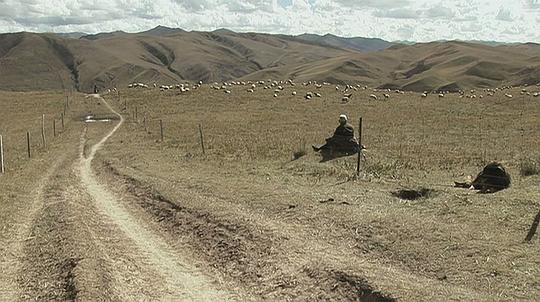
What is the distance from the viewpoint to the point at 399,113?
5422 centimetres

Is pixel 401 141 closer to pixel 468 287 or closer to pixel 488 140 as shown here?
pixel 488 140

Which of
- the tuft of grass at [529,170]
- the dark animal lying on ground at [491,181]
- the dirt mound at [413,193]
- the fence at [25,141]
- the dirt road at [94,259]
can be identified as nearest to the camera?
the dirt road at [94,259]

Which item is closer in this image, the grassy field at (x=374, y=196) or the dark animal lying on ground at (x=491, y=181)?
the grassy field at (x=374, y=196)

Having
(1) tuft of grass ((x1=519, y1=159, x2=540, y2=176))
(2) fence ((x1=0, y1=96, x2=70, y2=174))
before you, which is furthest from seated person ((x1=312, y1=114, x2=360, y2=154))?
(2) fence ((x1=0, y1=96, x2=70, y2=174))

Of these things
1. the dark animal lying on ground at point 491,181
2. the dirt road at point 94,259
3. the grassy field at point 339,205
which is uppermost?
the dark animal lying on ground at point 491,181

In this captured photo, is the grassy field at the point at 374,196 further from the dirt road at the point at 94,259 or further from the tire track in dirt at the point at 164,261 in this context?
the dirt road at the point at 94,259

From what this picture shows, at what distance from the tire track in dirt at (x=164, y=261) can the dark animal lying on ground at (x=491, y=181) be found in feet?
36.4

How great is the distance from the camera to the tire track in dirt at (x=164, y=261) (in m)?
12.6

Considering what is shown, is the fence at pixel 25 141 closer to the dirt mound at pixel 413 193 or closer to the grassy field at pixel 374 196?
the grassy field at pixel 374 196

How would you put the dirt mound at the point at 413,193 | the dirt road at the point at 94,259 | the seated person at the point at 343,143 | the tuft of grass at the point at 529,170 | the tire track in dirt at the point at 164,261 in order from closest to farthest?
the dirt road at the point at 94,259, the tire track in dirt at the point at 164,261, the dirt mound at the point at 413,193, the tuft of grass at the point at 529,170, the seated person at the point at 343,143

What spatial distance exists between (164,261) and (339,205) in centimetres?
594

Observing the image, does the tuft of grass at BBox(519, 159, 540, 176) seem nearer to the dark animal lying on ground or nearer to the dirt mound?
the dark animal lying on ground

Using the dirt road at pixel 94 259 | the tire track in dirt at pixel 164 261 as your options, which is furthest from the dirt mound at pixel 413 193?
the tire track in dirt at pixel 164 261

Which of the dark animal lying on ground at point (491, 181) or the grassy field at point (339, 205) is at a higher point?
the dark animal lying on ground at point (491, 181)
